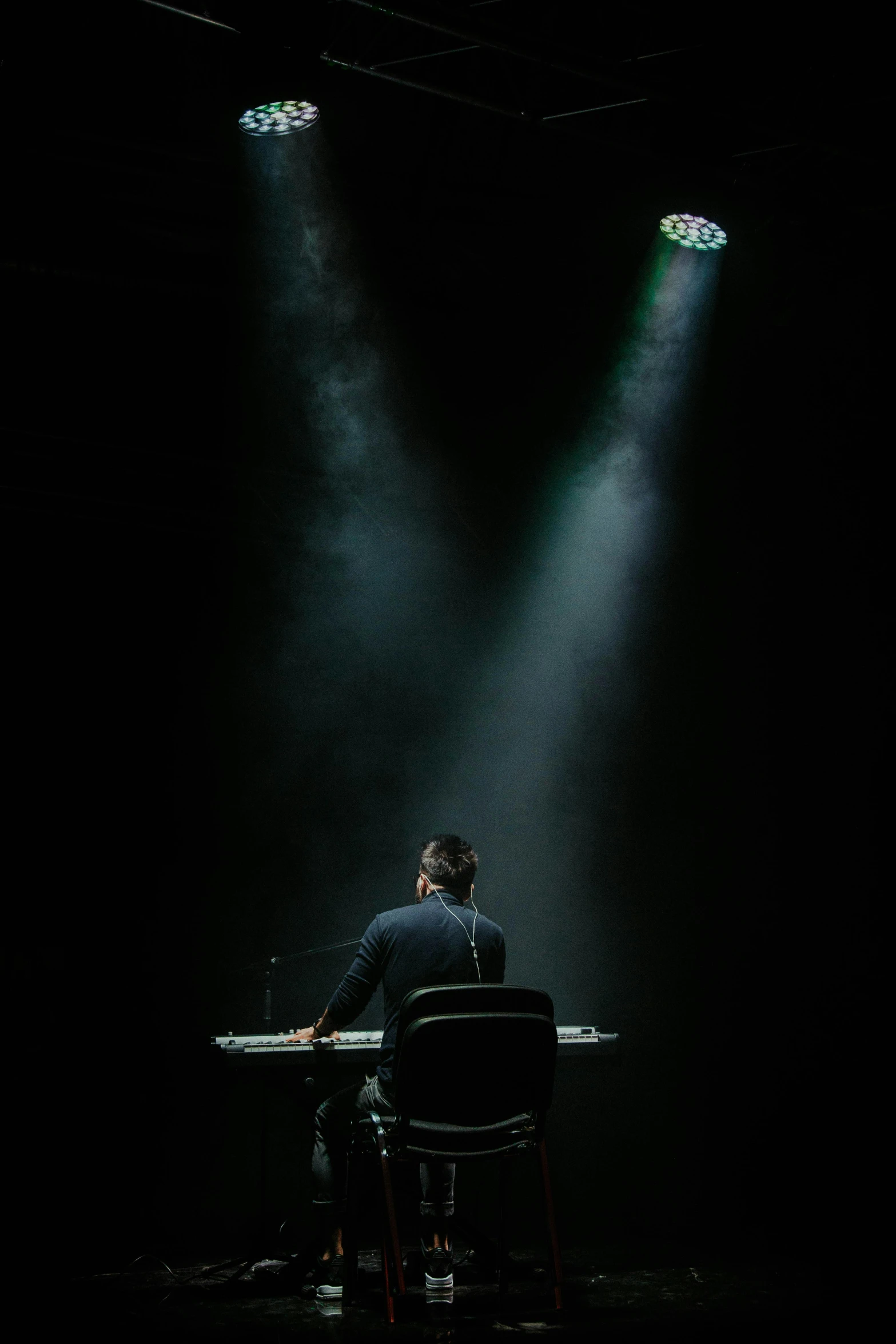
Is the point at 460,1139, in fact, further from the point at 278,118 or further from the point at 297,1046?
the point at 278,118

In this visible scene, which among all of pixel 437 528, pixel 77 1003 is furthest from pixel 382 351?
pixel 77 1003

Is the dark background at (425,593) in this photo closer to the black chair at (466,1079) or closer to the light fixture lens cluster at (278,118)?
the light fixture lens cluster at (278,118)

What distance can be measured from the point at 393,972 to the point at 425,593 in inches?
91.6

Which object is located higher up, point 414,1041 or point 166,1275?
point 414,1041

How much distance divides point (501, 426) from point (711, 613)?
4.95 ft

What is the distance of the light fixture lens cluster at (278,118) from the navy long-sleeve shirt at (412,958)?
3421 millimetres

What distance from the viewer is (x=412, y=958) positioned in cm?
348

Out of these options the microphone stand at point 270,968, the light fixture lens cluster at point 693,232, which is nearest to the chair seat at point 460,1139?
the microphone stand at point 270,968

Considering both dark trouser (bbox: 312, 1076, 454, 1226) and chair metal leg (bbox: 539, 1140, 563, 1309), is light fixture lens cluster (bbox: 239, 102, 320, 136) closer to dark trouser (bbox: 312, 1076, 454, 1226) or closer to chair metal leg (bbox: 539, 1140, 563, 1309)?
dark trouser (bbox: 312, 1076, 454, 1226)

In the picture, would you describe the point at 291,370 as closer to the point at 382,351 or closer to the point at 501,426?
the point at 382,351

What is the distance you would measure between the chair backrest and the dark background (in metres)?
1.81

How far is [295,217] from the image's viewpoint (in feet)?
16.8

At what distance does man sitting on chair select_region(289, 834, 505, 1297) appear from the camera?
11.4 feet

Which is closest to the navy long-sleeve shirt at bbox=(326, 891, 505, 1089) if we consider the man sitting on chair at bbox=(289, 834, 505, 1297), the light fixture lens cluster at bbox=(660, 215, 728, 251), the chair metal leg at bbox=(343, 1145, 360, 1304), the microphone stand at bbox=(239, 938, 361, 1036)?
the man sitting on chair at bbox=(289, 834, 505, 1297)
